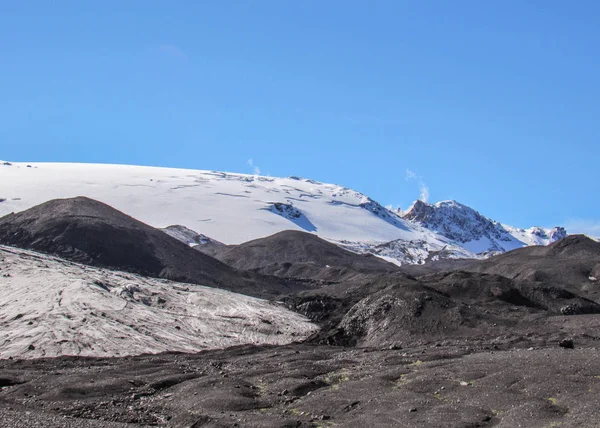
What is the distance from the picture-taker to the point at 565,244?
120 meters

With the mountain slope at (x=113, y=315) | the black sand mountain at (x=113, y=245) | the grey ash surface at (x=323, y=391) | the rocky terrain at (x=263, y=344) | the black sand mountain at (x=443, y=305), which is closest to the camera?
the grey ash surface at (x=323, y=391)

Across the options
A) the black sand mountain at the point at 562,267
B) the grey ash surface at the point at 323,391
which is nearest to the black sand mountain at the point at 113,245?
the black sand mountain at the point at 562,267

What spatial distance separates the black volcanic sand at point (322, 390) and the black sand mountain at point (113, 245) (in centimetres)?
4350

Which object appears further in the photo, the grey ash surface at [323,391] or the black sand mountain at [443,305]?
the black sand mountain at [443,305]

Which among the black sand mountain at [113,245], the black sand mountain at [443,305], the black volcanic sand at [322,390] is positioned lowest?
the black volcanic sand at [322,390]

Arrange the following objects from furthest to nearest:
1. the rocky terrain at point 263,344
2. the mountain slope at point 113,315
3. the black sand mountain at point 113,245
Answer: the black sand mountain at point 113,245
the mountain slope at point 113,315
the rocky terrain at point 263,344

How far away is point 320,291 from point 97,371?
4085cm

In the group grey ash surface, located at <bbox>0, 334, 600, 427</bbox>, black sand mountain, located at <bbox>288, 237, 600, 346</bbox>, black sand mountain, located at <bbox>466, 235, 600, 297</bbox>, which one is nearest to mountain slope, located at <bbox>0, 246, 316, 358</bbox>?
black sand mountain, located at <bbox>288, 237, 600, 346</bbox>

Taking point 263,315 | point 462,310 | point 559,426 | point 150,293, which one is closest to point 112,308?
point 150,293

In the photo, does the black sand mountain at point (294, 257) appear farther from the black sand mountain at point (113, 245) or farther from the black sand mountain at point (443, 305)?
the black sand mountain at point (443, 305)

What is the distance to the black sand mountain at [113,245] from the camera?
84500 mm

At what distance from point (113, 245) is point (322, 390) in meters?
62.0

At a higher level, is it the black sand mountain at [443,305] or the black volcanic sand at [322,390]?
the black sand mountain at [443,305]

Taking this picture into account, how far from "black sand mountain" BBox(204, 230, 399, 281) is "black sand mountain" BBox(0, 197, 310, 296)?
93.5 feet
